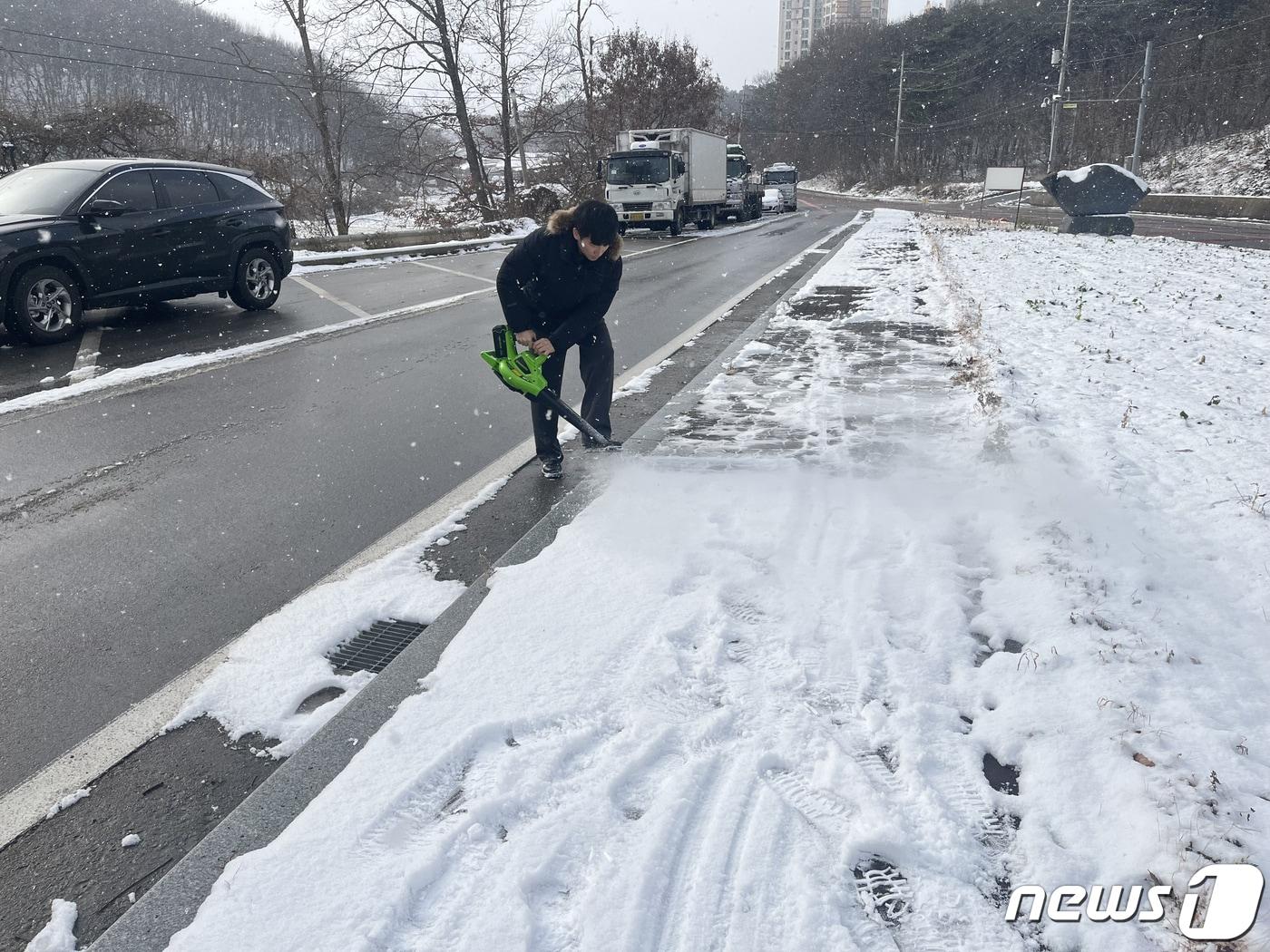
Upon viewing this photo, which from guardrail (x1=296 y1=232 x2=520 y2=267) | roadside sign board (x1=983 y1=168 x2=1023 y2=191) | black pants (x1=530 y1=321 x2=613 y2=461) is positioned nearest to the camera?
black pants (x1=530 y1=321 x2=613 y2=461)

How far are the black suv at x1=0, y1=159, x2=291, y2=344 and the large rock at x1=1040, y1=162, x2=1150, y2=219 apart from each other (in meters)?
20.2

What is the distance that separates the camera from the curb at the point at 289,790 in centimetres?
190

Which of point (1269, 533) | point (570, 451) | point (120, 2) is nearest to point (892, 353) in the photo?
point (570, 451)

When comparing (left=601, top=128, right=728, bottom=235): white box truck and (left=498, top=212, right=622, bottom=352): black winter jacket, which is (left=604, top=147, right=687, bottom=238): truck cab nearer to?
(left=601, top=128, right=728, bottom=235): white box truck

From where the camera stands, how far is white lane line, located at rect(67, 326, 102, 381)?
24.3ft

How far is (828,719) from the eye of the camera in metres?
2.56

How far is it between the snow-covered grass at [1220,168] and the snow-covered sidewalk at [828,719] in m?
41.1

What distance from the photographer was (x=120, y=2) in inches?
2281

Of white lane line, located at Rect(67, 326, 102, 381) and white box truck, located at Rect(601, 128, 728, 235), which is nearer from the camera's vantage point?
white lane line, located at Rect(67, 326, 102, 381)

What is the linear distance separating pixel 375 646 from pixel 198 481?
2435 millimetres

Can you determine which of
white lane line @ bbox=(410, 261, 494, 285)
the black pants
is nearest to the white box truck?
white lane line @ bbox=(410, 261, 494, 285)

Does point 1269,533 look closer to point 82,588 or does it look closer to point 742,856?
point 742,856

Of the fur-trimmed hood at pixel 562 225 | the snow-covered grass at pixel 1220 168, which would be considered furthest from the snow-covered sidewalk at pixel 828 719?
the snow-covered grass at pixel 1220 168

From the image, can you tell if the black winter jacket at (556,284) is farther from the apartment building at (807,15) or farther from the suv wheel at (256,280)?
the apartment building at (807,15)
